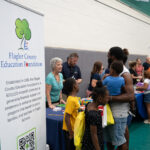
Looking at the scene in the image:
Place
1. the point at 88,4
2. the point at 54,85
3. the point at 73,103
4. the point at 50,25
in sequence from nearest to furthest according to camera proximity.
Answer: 1. the point at 73,103
2. the point at 54,85
3. the point at 50,25
4. the point at 88,4

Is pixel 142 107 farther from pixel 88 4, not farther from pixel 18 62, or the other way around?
pixel 18 62

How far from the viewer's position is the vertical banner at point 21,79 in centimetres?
143

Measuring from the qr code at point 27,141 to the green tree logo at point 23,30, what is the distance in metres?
0.88

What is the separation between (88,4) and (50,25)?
1.84 metres

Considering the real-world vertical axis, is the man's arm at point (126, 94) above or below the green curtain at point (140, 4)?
below

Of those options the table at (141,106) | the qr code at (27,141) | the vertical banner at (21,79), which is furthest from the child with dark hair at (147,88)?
the qr code at (27,141)

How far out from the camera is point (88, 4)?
555 centimetres

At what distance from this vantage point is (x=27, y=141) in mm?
1738

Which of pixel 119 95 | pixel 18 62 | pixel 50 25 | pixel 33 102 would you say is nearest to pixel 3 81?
pixel 18 62

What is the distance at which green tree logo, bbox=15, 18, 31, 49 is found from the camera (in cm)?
155

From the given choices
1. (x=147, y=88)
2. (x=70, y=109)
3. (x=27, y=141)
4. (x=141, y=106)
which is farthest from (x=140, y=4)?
(x=27, y=141)

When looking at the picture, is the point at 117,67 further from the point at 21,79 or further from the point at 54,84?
the point at 54,84

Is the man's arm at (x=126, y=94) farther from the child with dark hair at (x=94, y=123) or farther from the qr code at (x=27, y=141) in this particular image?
the qr code at (x=27, y=141)

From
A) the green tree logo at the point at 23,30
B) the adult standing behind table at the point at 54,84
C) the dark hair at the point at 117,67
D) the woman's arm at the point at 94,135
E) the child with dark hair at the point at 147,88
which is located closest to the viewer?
the green tree logo at the point at 23,30
